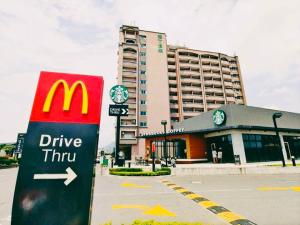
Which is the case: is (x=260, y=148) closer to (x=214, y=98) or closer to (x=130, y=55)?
(x=214, y=98)

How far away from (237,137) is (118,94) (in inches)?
559

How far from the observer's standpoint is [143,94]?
48969 mm

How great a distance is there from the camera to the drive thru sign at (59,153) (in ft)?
6.97

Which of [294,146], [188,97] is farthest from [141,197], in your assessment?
[188,97]

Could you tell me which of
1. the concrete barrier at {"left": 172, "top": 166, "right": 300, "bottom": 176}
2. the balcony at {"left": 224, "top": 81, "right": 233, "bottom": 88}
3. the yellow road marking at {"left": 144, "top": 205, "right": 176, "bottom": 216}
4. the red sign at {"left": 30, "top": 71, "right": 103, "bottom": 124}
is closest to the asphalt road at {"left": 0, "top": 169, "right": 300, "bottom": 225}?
the yellow road marking at {"left": 144, "top": 205, "right": 176, "bottom": 216}

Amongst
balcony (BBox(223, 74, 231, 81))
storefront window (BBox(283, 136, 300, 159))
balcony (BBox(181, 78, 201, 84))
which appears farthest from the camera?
balcony (BBox(223, 74, 231, 81))

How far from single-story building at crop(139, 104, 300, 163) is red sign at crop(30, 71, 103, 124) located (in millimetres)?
18478

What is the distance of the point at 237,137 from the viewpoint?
21.4m

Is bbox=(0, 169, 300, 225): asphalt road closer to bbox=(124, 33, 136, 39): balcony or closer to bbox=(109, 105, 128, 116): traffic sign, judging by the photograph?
bbox=(109, 105, 128, 116): traffic sign

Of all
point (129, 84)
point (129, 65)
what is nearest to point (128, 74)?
point (129, 65)

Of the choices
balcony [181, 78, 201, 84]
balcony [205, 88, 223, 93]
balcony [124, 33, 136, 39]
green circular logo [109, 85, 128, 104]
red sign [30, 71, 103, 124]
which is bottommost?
red sign [30, 71, 103, 124]

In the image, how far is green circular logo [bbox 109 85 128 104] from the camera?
68.4 feet

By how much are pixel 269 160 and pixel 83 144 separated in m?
26.1

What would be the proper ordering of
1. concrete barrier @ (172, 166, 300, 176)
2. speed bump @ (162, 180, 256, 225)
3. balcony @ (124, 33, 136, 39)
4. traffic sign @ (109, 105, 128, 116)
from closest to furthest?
speed bump @ (162, 180, 256, 225) < concrete barrier @ (172, 166, 300, 176) < traffic sign @ (109, 105, 128, 116) < balcony @ (124, 33, 136, 39)
